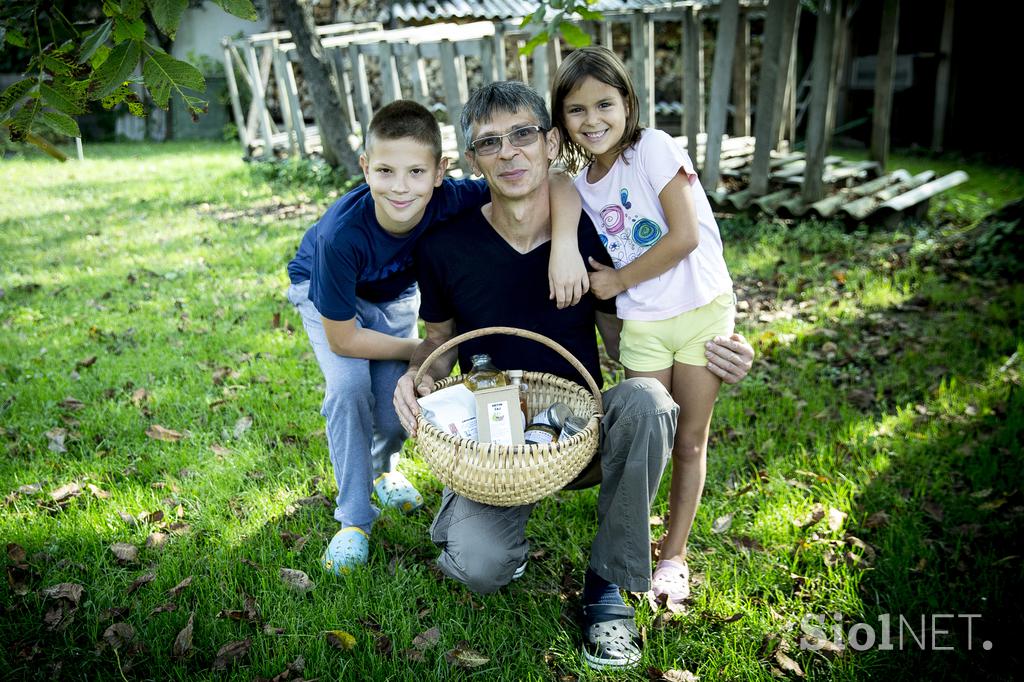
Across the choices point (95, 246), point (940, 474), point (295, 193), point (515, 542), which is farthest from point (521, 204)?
point (295, 193)

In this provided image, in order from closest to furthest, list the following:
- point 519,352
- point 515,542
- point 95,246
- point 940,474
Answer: point 515,542 → point 519,352 → point 940,474 → point 95,246

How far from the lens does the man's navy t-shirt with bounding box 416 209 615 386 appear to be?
2.74 meters

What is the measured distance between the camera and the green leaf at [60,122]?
5.71 ft

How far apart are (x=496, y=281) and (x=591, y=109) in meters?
0.71

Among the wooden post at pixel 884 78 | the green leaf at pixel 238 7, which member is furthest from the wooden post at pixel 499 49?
the green leaf at pixel 238 7

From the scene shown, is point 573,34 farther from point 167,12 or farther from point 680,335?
point 167,12

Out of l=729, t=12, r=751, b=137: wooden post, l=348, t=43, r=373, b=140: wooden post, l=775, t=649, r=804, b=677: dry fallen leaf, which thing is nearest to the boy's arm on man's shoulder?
l=775, t=649, r=804, b=677: dry fallen leaf

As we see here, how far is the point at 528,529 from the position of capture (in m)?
3.15

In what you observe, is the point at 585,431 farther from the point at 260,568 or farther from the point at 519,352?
the point at 260,568

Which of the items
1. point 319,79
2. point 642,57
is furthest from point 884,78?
point 319,79

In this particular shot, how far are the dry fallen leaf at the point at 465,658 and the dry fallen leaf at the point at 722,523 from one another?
1170 millimetres

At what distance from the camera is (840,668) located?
2414 mm

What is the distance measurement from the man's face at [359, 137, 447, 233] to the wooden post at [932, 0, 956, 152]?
34.9 feet

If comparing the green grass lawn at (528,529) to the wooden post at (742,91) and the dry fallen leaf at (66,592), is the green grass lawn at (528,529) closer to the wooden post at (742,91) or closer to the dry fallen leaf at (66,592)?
the dry fallen leaf at (66,592)
